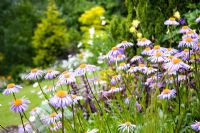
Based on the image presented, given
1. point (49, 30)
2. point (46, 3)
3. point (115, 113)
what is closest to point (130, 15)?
point (115, 113)

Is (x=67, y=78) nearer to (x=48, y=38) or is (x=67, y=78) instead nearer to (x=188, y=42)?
(x=188, y=42)

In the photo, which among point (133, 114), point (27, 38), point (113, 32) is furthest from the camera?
point (27, 38)

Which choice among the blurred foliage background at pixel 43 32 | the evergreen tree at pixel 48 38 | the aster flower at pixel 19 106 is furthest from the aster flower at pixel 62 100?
the evergreen tree at pixel 48 38

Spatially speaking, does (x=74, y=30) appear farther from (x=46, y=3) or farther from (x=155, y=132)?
(x=155, y=132)

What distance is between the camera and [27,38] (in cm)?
1401

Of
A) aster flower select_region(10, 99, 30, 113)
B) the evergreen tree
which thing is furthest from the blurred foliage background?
aster flower select_region(10, 99, 30, 113)

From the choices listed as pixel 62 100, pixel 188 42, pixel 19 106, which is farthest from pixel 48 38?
pixel 62 100

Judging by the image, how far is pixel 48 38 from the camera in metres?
13.0

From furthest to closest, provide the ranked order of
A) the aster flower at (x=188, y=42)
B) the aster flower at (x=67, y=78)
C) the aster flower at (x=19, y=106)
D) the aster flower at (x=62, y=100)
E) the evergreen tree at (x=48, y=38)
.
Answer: the evergreen tree at (x=48, y=38) < the aster flower at (x=188, y=42) < the aster flower at (x=67, y=78) < the aster flower at (x=19, y=106) < the aster flower at (x=62, y=100)

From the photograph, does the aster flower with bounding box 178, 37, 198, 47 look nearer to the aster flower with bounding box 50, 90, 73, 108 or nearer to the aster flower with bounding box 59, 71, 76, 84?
the aster flower with bounding box 59, 71, 76, 84

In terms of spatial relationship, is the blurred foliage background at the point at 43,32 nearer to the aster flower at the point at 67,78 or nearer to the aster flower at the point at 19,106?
the aster flower at the point at 67,78

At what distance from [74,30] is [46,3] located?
12.1 ft

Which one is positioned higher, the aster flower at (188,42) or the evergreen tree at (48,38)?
the aster flower at (188,42)

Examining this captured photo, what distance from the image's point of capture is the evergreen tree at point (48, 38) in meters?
13.0
